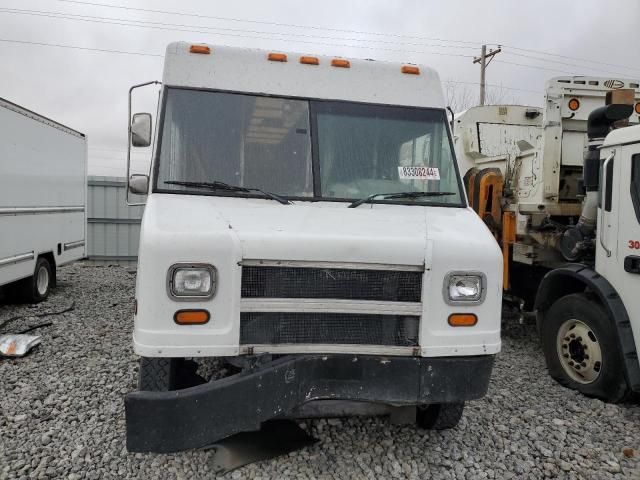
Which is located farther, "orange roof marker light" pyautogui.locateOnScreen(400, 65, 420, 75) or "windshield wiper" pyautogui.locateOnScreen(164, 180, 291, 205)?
"orange roof marker light" pyautogui.locateOnScreen(400, 65, 420, 75)

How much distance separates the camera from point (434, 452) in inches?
142

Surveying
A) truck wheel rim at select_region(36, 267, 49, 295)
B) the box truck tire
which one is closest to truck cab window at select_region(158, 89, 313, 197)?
the box truck tire

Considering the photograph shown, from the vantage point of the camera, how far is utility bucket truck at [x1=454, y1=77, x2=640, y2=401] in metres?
4.38

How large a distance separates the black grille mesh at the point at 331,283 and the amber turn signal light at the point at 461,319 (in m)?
0.25

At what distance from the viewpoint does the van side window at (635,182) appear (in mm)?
4263

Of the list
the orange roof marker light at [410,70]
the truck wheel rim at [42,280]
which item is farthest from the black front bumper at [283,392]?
the truck wheel rim at [42,280]

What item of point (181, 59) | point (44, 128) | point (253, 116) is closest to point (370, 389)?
point (253, 116)

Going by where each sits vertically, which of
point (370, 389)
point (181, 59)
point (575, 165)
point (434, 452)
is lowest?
point (434, 452)

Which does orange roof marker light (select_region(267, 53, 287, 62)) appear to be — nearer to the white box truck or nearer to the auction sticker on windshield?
the auction sticker on windshield

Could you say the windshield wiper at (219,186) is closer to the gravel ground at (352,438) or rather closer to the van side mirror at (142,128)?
the van side mirror at (142,128)

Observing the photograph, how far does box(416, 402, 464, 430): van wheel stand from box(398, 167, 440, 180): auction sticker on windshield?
1.65 m

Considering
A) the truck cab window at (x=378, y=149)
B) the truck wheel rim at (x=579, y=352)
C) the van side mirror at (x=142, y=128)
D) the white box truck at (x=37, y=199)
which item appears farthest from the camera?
the white box truck at (x=37, y=199)

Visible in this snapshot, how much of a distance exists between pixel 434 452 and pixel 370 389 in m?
1.02

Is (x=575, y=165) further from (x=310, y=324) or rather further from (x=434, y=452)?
(x=310, y=324)
